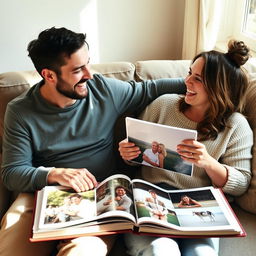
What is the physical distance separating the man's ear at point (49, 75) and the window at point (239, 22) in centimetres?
123

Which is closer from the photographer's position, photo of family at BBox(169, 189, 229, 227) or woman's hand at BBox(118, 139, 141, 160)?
photo of family at BBox(169, 189, 229, 227)

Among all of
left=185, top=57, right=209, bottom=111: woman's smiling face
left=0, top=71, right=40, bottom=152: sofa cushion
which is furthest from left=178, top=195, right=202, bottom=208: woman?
left=0, top=71, right=40, bottom=152: sofa cushion

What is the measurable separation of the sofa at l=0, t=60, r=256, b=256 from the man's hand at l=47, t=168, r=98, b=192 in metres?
0.26

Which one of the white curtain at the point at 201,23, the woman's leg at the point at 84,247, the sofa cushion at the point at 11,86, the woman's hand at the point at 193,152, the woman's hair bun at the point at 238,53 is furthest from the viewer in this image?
the white curtain at the point at 201,23

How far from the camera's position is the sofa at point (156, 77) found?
1191 mm

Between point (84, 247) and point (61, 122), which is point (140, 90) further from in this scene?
point (84, 247)

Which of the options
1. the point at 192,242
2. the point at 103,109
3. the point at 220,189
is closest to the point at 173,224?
the point at 192,242

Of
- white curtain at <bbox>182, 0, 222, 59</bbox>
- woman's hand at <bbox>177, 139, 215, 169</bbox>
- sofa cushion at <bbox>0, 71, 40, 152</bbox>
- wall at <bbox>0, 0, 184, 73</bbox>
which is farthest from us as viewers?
wall at <bbox>0, 0, 184, 73</bbox>

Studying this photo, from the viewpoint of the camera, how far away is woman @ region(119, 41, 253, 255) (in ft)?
4.00

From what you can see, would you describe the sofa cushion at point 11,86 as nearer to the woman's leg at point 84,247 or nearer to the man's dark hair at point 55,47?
the man's dark hair at point 55,47

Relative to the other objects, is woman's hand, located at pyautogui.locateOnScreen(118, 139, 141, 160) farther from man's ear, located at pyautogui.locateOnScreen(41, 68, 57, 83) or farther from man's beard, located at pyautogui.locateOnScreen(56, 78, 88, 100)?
man's ear, located at pyautogui.locateOnScreen(41, 68, 57, 83)

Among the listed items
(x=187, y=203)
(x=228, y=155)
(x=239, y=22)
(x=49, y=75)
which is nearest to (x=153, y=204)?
(x=187, y=203)

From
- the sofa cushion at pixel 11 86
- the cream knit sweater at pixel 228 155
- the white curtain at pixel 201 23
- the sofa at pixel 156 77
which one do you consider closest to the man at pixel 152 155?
the cream knit sweater at pixel 228 155

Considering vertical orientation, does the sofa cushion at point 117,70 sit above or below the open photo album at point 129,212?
above
